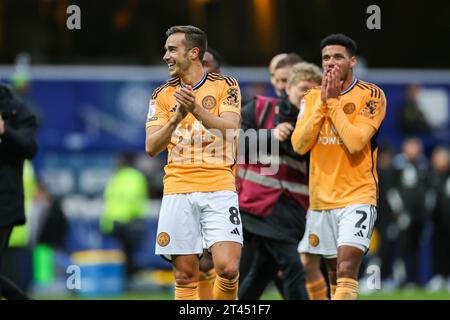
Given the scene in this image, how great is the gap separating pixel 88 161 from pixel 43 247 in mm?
2530

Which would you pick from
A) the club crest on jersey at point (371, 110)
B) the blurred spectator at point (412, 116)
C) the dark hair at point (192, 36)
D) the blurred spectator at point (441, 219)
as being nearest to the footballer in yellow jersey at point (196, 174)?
the dark hair at point (192, 36)

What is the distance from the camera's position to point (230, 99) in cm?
879

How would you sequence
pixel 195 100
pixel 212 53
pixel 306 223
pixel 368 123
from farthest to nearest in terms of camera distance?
pixel 212 53
pixel 306 223
pixel 368 123
pixel 195 100

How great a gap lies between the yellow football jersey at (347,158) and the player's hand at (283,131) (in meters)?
0.52

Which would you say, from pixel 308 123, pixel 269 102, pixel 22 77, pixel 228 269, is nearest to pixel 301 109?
pixel 308 123

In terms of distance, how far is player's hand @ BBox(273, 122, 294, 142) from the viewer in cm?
997

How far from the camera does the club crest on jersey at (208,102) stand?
876 centimetres

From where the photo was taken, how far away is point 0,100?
10195 millimetres

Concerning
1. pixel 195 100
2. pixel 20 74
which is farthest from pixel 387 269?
pixel 195 100

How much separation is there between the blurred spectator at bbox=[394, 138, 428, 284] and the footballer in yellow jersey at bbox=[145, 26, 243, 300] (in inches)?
417

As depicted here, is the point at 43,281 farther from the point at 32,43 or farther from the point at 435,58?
the point at 435,58

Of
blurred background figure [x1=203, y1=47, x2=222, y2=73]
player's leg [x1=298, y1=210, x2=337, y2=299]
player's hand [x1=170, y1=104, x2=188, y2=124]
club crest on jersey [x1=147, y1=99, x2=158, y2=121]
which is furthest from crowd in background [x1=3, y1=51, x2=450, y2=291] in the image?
player's hand [x1=170, y1=104, x2=188, y2=124]

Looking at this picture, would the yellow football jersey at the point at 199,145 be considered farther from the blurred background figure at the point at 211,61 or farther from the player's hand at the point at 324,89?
the blurred background figure at the point at 211,61

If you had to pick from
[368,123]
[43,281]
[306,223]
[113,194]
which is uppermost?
[368,123]
